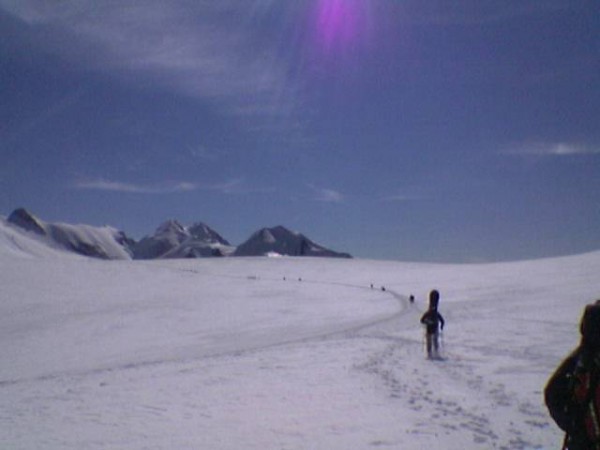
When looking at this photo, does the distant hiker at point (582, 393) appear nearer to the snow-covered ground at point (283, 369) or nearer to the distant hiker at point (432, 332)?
the snow-covered ground at point (283, 369)

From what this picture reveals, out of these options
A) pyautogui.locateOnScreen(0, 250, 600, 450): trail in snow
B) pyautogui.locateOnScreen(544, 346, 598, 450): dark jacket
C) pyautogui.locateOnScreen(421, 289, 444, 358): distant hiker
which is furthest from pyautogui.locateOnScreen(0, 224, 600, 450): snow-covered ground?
pyautogui.locateOnScreen(544, 346, 598, 450): dark jacket

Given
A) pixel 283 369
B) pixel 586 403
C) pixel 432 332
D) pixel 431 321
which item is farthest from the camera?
pixel 431 321

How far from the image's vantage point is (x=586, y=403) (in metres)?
4.27

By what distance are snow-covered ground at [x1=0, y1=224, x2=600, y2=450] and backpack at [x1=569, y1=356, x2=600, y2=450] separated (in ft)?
13.4

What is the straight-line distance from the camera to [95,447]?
27.7ft

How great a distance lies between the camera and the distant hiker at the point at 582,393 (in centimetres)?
425

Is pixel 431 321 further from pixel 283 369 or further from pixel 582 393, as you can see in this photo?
pixel 582 393

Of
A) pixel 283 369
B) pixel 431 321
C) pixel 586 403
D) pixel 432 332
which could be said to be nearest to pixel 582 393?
pixel 586 403

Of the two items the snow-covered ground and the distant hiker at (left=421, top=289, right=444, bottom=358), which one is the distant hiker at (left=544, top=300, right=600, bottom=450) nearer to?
the snow-covered ground

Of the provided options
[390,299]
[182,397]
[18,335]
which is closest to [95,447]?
[182,397]

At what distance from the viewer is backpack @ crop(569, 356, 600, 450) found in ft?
13.9

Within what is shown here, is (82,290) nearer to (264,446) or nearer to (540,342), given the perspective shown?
(540,342)

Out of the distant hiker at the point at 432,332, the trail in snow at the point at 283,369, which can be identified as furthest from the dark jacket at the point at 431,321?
the trail in snow at the point at 283,369

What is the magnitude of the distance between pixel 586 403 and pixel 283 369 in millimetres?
10945
